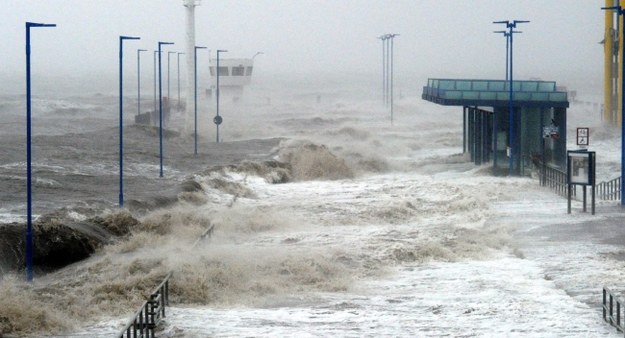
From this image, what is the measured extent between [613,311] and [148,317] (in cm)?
727

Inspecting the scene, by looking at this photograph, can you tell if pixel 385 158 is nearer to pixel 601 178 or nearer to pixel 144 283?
pixel 601 178

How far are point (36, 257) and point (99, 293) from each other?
256 inches

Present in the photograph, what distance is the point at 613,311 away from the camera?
61.5 ft

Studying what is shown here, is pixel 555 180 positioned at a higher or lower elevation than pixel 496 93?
lower

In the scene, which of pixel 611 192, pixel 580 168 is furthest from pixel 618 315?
pixel 611 192

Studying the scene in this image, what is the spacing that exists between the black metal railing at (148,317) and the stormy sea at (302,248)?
0.86 feet

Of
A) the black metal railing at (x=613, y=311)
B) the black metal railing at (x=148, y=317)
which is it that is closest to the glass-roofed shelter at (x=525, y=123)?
the black metal railing at (x=613, y=311)

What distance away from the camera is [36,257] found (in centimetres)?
2688

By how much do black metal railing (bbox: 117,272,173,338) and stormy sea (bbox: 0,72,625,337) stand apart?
262 mm

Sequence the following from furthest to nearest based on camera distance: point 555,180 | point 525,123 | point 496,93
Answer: point 496,93 < point 525,123 < point 555,180

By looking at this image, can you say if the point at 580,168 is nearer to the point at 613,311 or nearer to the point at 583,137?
the point at 583,137

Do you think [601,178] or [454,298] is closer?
[454,298]

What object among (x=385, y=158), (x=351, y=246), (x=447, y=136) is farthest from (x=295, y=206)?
(x=447, y=136)

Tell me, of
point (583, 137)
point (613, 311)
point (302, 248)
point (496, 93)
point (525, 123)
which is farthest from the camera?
point (496, 93)
